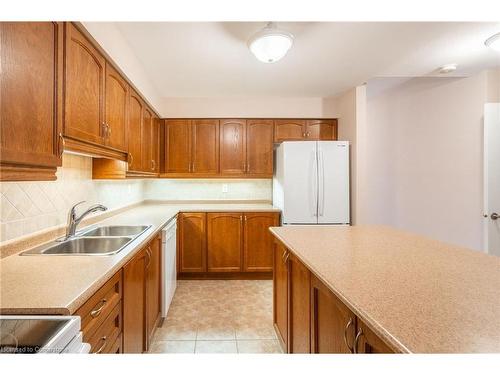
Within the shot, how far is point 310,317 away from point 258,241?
2021mm

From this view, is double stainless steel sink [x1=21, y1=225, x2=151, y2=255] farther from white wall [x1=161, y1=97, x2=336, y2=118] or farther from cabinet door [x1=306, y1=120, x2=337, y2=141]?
cabinet door [x1=306, y1=120, x2=337, y2=141]

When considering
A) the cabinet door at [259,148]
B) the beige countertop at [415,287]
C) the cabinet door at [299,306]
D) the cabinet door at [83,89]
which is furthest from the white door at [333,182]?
the cabinet door at [83,89]

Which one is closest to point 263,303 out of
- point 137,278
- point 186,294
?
point 186,294

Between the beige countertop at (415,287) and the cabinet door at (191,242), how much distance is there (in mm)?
1883

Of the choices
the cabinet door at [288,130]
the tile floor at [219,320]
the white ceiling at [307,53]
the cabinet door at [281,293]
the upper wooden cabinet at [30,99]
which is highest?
the white ceiling at [307,53]

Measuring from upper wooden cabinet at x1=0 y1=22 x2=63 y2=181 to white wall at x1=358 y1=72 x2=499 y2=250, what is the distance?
302 cm

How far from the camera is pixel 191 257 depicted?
10.7 feet

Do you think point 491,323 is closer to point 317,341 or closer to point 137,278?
point 317,341

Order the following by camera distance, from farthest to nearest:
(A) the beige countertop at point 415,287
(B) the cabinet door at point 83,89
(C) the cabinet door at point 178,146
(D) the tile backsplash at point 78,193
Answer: (C) the cabinet door at point 178,146
(D) the tile backsplash at point 78,193
(B) the cabinet door at point 83,89
(A) the beige countertop at point 415,287

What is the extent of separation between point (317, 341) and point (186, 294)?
199 centimetres

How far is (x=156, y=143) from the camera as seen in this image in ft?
10.9

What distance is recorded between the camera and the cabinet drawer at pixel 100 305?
36.6 inches

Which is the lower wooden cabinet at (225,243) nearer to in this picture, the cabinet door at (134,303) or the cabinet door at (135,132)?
the cabinet door at (135,132)

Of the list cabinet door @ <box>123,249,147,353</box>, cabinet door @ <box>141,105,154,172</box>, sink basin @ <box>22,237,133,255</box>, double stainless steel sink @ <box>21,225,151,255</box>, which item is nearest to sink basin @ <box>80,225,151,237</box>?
double stainless steel sink @ <box>21,225,151,255</box>
